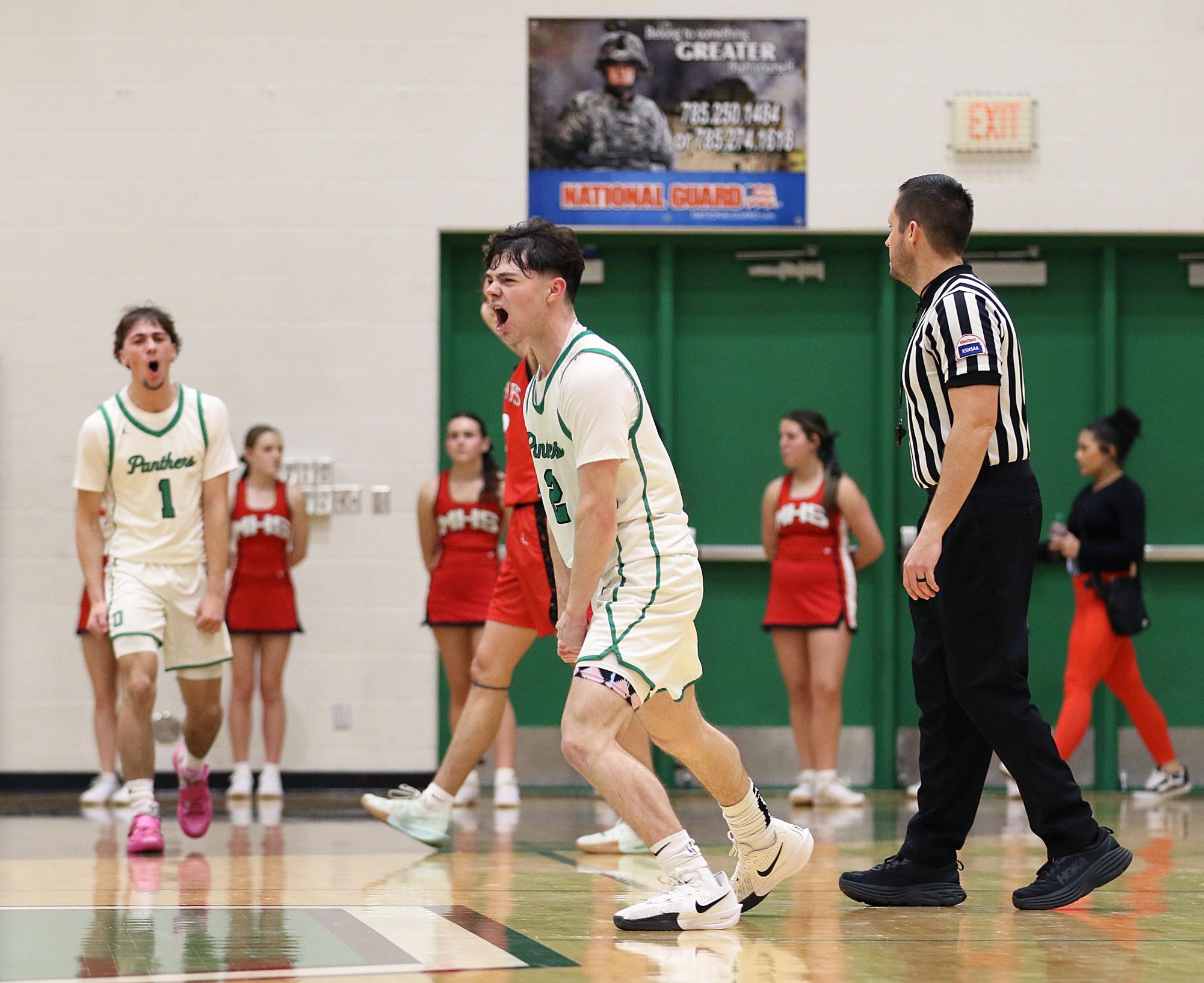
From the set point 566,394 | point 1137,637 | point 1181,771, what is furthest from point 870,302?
point 566,394

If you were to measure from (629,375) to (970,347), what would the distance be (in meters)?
0.92

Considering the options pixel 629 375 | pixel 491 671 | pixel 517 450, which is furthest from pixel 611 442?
pixel 491 671

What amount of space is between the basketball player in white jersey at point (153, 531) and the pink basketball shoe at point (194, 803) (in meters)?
0.19

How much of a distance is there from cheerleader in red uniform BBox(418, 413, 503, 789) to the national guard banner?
5.52 ft

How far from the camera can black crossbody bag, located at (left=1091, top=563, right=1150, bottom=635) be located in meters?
7.60

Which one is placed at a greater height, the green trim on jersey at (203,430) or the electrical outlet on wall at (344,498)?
the green trim on jersey at (203,430)

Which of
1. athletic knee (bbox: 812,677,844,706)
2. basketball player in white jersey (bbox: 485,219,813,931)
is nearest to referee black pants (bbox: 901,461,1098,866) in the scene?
basketball player in white jersey (bbox: 485,219,813,931)

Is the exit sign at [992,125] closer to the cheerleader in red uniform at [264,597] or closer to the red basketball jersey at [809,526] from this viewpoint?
the red basketball jersey at [809,526]

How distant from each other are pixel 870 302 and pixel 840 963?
19.8ft

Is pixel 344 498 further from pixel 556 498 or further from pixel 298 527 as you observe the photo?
pixel 556 498

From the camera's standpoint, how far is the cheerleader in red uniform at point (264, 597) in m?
8.07

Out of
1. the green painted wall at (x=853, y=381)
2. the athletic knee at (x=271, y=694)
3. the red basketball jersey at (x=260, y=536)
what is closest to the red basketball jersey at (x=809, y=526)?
the green painted wall at (x=853, y=381)

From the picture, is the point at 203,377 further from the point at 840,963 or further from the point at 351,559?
the point at 840,963

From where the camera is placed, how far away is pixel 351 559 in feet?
28.1
